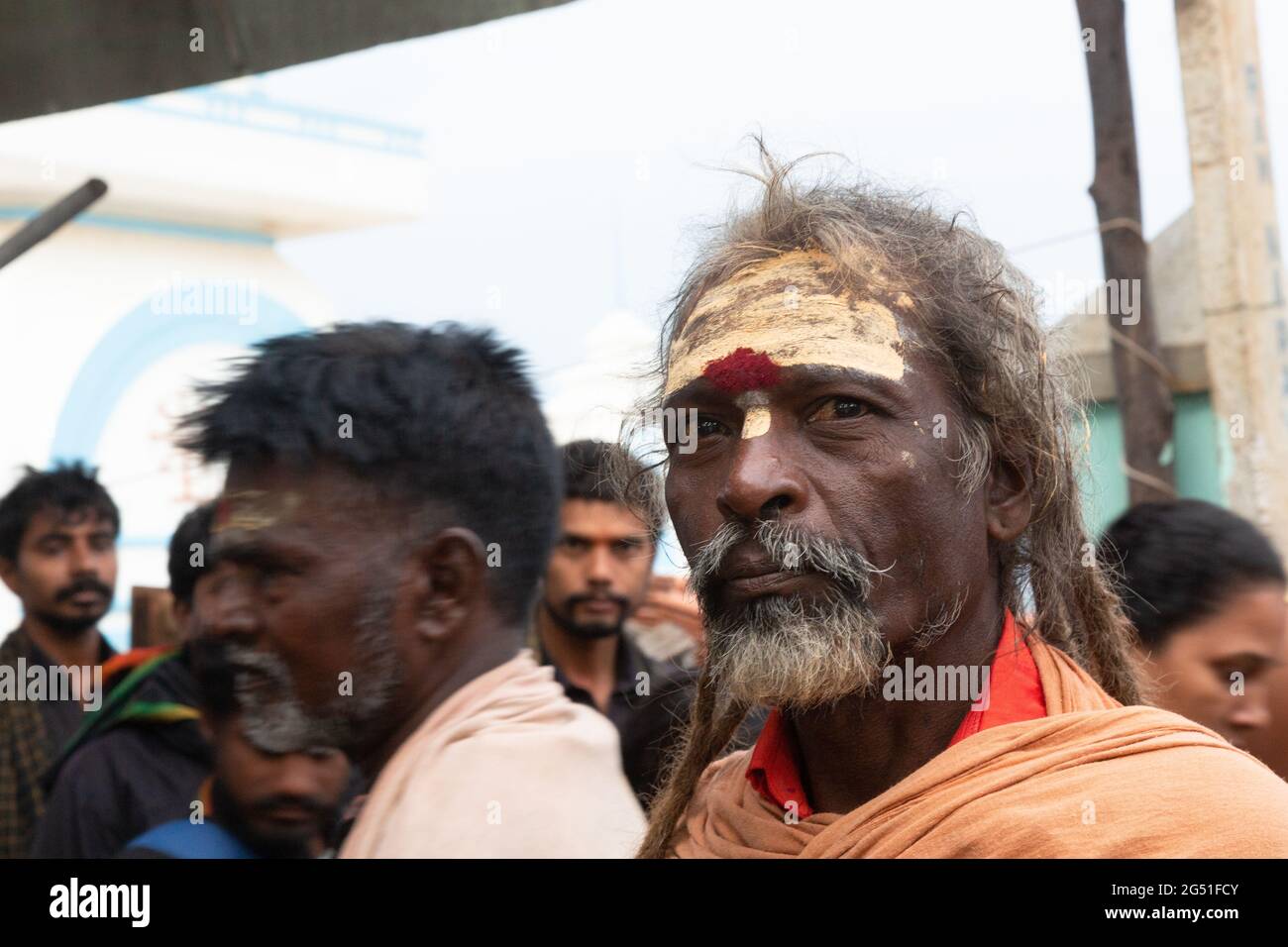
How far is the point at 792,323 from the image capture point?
5.79 ft

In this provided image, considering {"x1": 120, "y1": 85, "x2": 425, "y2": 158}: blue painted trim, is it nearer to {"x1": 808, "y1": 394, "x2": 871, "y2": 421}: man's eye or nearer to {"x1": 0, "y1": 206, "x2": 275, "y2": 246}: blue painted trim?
{"x1": 0, "y1": 206, "x2": 275, "y2": 246}: blue painted trim

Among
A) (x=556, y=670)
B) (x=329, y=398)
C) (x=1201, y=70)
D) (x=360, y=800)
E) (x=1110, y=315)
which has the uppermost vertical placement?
(x=1201, y=70)

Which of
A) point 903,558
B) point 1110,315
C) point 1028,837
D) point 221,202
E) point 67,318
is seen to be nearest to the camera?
point 1028,837

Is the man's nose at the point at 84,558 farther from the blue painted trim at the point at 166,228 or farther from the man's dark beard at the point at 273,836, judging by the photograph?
the blue painted trim at the point at 166,228

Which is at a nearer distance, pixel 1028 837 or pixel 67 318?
pixel 1028 837

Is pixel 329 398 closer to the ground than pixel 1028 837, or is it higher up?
higher up

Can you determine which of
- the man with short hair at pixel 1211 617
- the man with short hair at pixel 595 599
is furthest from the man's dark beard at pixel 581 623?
the man with short hair at pixel 1211 617

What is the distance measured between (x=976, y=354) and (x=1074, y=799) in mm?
607

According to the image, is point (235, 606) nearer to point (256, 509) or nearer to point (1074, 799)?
point (256, 509)

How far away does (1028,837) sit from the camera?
1521mm
